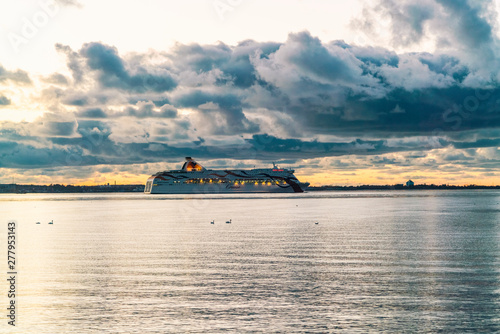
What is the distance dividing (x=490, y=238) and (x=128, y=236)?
3198 centimetres

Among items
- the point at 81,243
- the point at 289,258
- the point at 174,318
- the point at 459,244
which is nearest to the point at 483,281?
the point at 289,258

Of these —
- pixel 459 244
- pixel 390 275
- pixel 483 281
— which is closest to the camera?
pixel 483 281

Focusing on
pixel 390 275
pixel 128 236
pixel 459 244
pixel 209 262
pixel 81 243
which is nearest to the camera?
pixel 390 275

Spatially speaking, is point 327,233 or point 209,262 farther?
Result: point 327,233

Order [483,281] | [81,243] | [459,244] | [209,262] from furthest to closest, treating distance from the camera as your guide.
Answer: [81,243] → [459,244] → [209,262] → [483,281]

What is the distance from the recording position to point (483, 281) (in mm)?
25500

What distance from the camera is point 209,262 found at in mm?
32906

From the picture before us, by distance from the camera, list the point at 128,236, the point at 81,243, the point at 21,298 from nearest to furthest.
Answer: the point at 21,298 → the point at 81,243 → the point at 128,236

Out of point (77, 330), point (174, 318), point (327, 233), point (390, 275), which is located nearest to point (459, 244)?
point (327, 233)

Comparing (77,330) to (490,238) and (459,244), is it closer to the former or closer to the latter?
(459,244)

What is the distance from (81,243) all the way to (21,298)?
2347 cm

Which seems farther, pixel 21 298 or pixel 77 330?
pixel 21 298

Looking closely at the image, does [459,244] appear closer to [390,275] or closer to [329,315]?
[390,275]

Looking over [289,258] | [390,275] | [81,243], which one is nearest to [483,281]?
[390,275]
